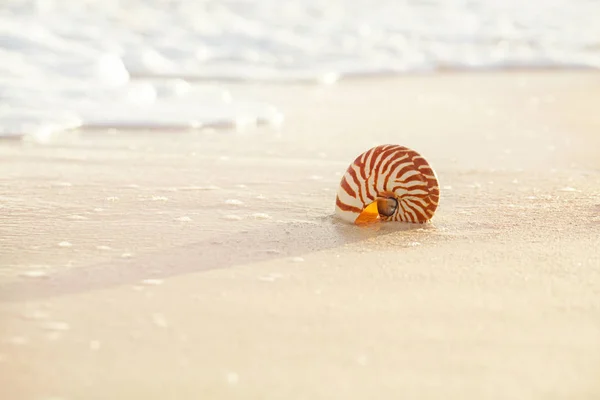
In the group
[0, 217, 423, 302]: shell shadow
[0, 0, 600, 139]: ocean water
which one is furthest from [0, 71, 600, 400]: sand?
[0, 0, 600, 139]: ocean water

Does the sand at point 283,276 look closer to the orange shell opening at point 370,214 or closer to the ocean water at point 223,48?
the orange shell opening at point 370,214

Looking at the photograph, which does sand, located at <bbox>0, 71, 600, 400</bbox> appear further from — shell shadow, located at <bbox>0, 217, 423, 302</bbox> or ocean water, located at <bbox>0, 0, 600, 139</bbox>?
ocean water, located at <bbox>0, 0, 600, 139</bbox>

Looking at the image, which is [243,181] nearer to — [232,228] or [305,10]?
[232,228]

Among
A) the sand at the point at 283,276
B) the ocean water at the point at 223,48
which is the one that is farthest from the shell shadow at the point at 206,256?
the ocean water at the point at 223,48

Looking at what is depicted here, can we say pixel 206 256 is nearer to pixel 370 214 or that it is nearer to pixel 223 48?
pixel 370 214

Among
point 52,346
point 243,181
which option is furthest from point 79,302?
point 243,181
